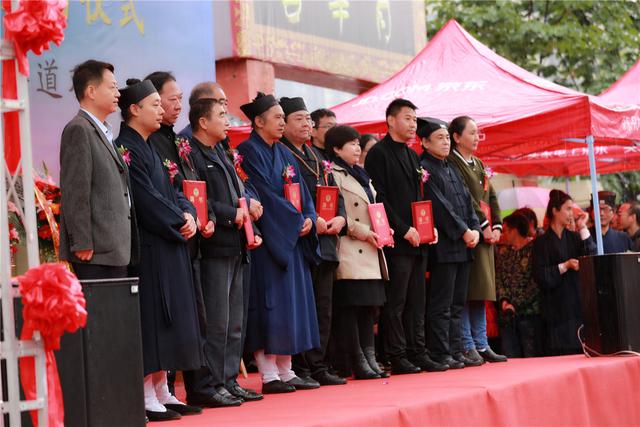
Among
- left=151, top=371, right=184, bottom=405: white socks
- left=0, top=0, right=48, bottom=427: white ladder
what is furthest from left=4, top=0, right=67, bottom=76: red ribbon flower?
left=151, top=371, right=184, bottom=405: white socks

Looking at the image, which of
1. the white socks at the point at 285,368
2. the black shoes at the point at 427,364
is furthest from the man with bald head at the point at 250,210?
the black shoes at the point at 427,364

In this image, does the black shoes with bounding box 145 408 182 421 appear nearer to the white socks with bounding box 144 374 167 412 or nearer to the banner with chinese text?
the white socks with bounding box 144 374 167 412

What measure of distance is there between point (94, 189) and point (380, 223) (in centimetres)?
248

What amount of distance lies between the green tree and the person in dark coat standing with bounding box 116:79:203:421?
33.4 feet

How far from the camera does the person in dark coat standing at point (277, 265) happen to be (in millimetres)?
6012

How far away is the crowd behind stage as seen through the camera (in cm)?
478

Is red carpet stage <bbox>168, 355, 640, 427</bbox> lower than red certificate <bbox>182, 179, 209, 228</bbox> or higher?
lower

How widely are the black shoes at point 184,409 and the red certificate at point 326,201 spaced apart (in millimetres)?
1705

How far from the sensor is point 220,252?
5.48 m

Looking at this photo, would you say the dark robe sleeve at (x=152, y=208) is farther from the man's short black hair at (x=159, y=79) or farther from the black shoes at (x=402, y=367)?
the black shoes at (x=402, y=367)

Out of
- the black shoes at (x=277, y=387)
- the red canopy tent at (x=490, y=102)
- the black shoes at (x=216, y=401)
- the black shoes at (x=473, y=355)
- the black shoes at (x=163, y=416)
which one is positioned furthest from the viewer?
the red canopy tent at (x=490, y=102)

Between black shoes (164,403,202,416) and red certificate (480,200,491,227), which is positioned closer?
black shoes (164,403,202,416)

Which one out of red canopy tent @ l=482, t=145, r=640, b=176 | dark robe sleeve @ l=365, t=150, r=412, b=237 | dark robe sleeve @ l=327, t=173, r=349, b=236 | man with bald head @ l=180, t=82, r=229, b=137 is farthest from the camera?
red canopy tent @ l=482, t=145, r=640, b=176

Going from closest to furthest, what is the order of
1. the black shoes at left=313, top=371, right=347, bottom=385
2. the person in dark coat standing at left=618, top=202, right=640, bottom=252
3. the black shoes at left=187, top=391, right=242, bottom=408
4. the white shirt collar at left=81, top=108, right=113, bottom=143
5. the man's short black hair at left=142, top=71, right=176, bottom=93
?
the white shirt collar at left=81, top=108, right=113, bottom=143, the black shoes at left=187, top=391, right=242, bottom=408, the man's short black hair at left=142, top=71, right=176, bottom=93, the black shoes at left=313, top=371, right=347, bottom=385, the person in dark coat standing at left=618, top=202, right=640, bottom=252
